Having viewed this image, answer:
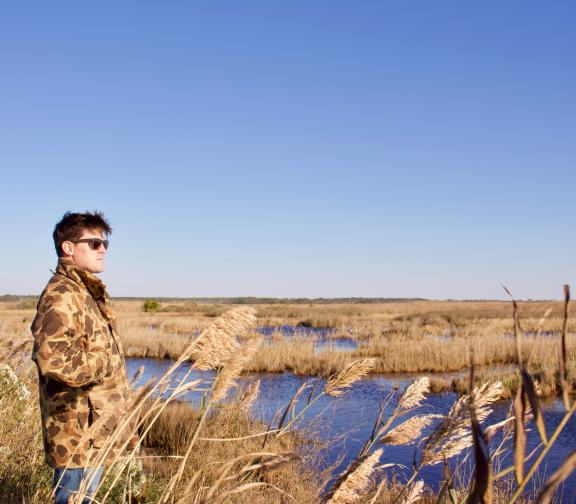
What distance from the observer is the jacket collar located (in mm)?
2715

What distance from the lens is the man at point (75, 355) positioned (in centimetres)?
241

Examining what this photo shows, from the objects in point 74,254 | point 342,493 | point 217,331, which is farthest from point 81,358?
point 342,493

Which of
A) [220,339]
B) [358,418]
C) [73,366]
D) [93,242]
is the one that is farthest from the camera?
[358,418]

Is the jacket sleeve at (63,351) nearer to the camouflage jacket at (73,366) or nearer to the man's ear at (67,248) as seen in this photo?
the camouflage jacket at (73,366)

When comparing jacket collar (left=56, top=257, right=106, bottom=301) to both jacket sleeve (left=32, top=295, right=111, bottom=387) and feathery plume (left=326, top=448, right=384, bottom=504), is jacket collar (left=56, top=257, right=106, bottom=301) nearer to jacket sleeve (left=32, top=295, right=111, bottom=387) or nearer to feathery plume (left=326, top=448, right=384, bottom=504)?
jacket sleeve (left=32, top=295, right=111, bottom=387)

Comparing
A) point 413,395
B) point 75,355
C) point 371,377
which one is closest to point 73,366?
point 75,355

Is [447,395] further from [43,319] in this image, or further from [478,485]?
[478,485]

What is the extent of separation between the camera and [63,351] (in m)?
2.41

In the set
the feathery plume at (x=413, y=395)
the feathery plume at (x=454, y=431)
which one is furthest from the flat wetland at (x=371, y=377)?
the feathery plume at (x=454, y=431)

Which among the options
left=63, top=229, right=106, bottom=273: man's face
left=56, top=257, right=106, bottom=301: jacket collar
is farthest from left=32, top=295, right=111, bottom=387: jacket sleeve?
left=63, top=229, right=106, bottom=273: man's face

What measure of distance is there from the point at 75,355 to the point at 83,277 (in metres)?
0.48

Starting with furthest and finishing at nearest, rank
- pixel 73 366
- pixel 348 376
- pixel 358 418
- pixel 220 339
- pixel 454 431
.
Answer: pixel 358 418 → pixel 73 366 → pixel 348 376 → pixel 220 339 → pixel 454 431

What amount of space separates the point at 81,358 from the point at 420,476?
5.92 metres

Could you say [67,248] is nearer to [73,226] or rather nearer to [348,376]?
[73,226]
